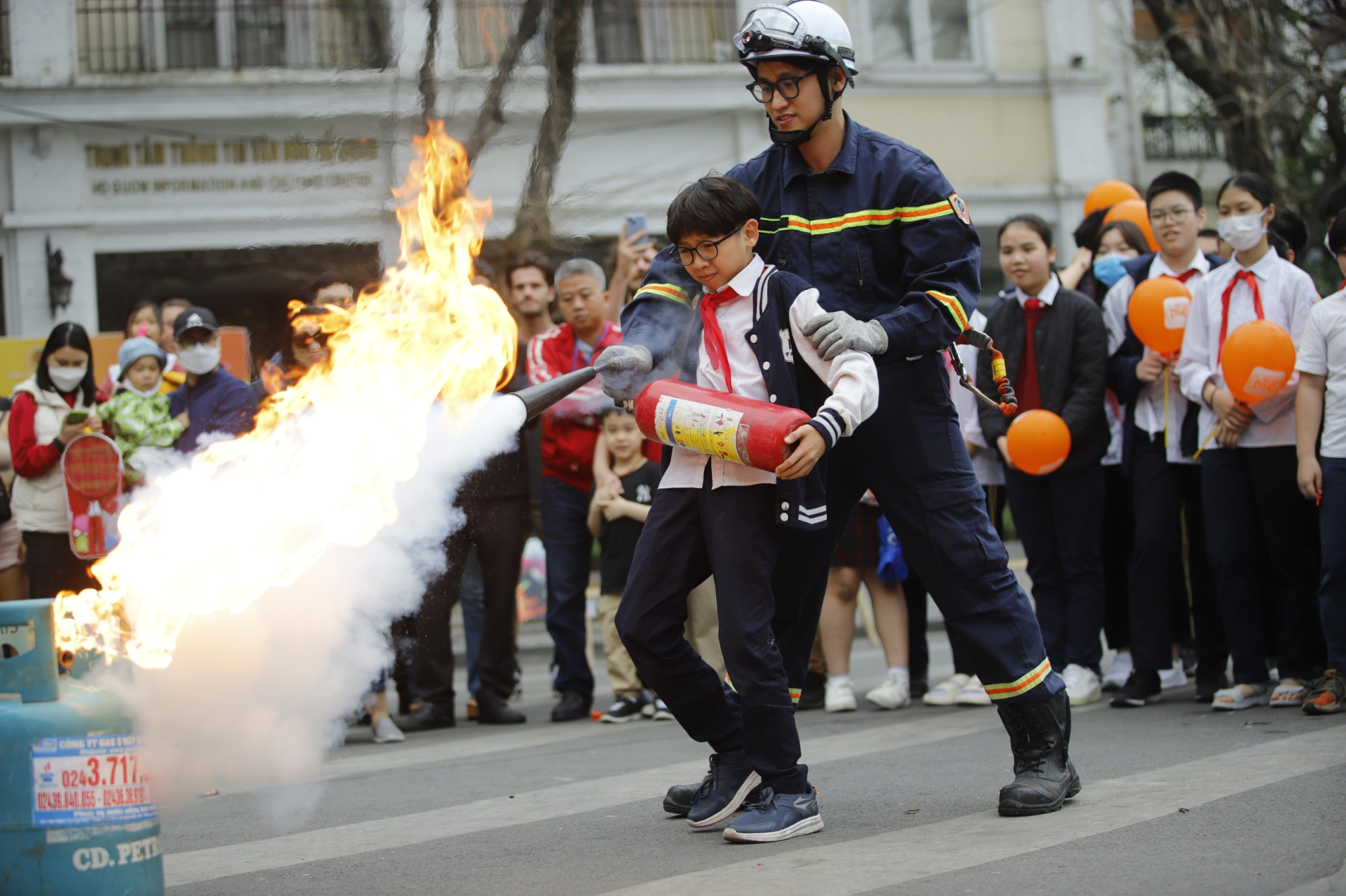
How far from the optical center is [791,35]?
429cm

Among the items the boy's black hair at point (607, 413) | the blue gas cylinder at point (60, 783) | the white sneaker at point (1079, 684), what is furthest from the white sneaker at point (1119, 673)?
the blue gas cylinder at point (60, 783)

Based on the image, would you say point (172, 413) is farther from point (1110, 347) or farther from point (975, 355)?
point (1110, 347)

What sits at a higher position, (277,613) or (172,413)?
(172,413)

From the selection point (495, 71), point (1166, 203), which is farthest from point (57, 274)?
point (1166, 203)

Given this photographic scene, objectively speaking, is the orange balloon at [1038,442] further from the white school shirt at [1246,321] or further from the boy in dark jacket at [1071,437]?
the white school shirt at [1246,321]

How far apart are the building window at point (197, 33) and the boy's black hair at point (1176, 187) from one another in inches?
469

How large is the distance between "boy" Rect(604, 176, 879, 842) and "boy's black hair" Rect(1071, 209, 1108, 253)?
4739 mm

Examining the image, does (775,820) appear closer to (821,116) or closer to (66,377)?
(821,116)

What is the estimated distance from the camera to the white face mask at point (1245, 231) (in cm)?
650

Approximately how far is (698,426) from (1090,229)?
5.46 m

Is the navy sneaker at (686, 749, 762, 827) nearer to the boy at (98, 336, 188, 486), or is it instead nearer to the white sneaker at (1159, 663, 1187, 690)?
the white sneaker at (1159, 663, 1187, 690)

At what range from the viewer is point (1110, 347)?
7.29 metres

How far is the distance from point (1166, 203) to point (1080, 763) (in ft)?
10.4

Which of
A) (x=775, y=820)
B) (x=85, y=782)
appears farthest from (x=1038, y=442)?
(x=85, y=782)
